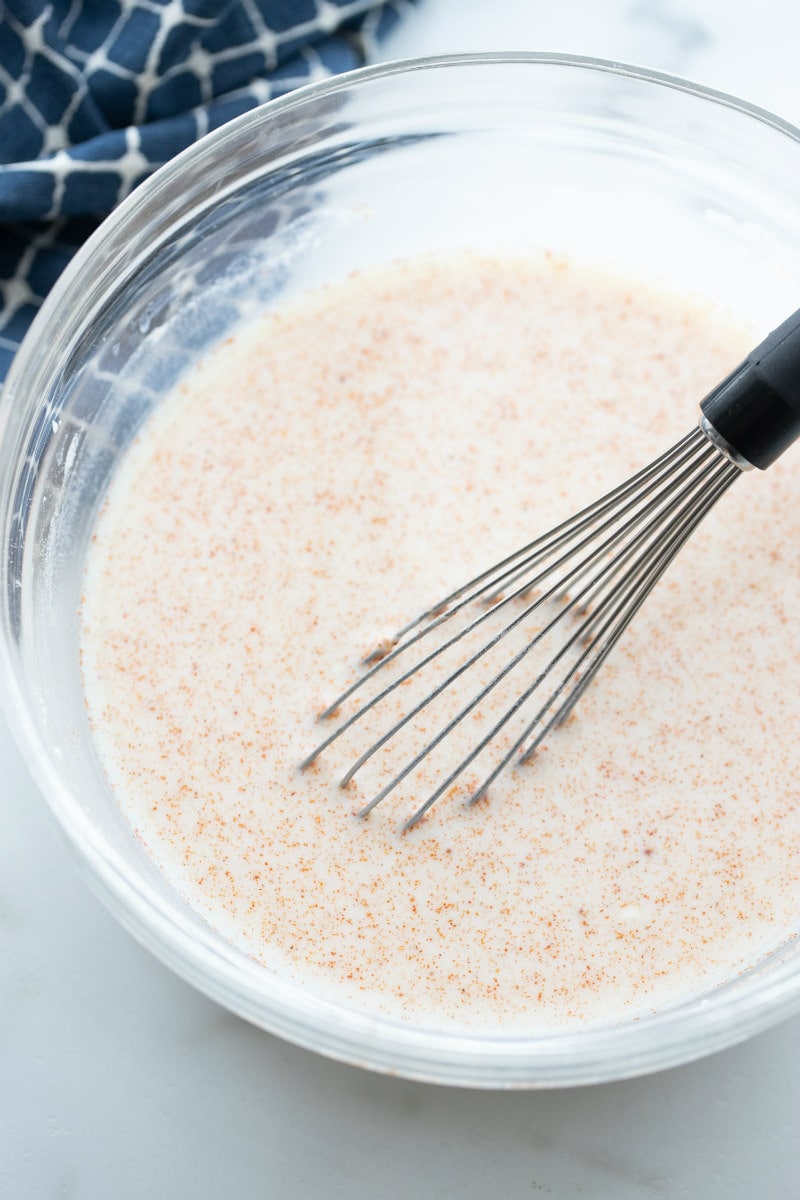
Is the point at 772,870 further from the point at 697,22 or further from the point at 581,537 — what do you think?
the point at 697,22

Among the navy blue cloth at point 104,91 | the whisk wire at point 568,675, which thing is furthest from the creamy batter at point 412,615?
the navy blue cloth at point 104,91

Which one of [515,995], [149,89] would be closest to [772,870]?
[515,995]

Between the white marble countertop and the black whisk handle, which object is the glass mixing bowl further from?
the black whisk handle

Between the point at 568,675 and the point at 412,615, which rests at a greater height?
the point at 412,615

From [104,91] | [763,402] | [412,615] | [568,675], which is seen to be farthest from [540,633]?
[104,91]

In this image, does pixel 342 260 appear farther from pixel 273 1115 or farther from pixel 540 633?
pixel 273 1115

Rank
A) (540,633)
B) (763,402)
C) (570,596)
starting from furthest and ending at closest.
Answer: (570,596)
(540,633)
(763,402)

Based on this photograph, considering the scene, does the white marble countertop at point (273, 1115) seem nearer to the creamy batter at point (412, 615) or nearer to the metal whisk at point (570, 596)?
the creamy batter at point (412, 615)
